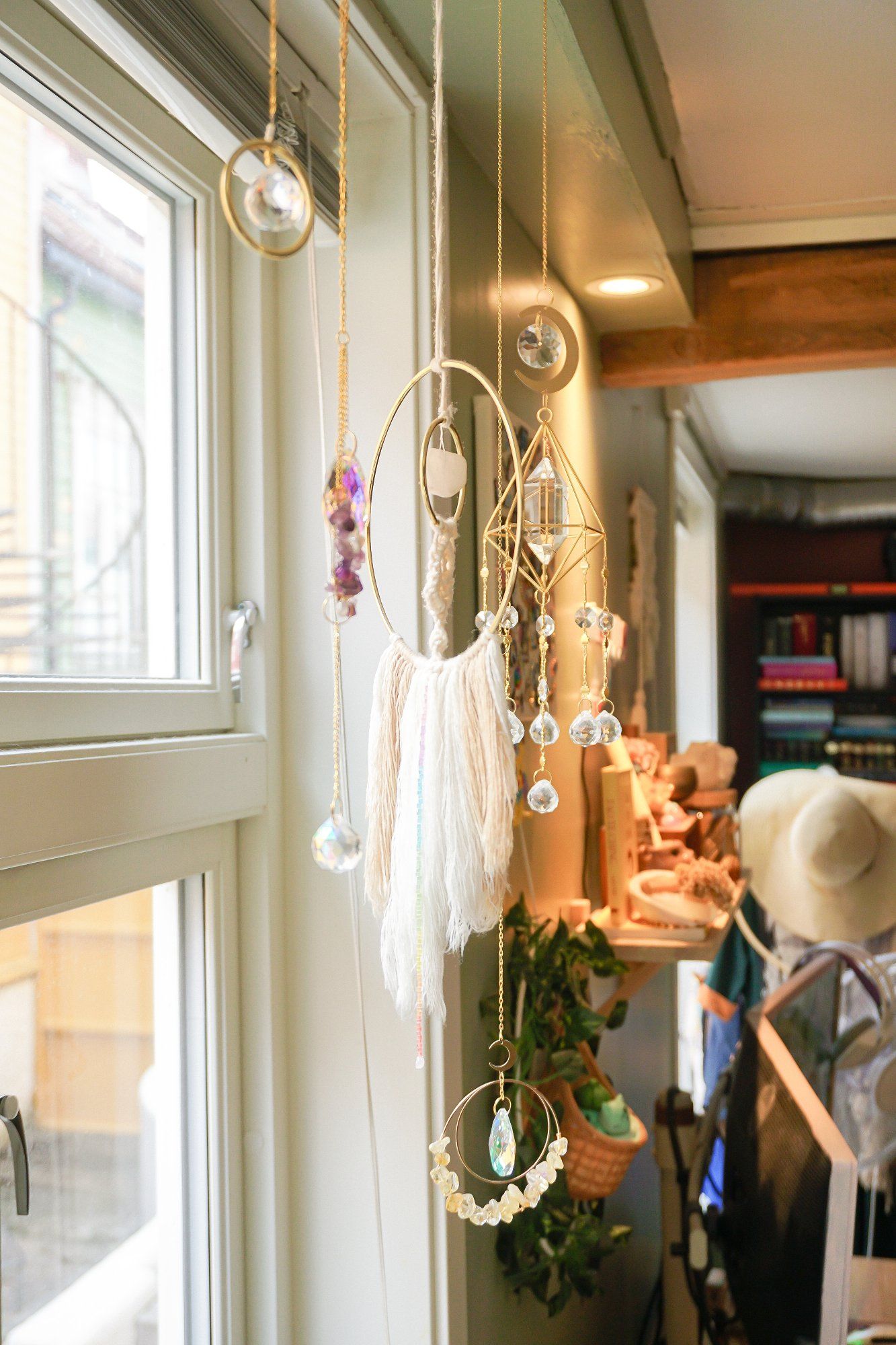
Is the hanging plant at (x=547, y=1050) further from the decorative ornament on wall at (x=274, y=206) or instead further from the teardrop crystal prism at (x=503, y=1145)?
the decorative ornament on wall at (x=274, y=206)

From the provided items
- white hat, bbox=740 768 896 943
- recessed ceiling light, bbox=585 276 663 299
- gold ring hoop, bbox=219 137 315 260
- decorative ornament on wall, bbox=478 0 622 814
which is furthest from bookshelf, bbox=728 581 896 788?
gold ring hoop, bbox=219 137 315 260

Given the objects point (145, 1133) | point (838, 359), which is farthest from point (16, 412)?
point (838, 359)

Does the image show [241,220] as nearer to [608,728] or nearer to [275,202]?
[275,202]

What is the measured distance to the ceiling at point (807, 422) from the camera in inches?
149

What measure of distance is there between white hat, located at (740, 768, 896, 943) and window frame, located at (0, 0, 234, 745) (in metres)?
2.25

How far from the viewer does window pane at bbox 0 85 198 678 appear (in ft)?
2.77

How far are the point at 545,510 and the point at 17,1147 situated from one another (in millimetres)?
593

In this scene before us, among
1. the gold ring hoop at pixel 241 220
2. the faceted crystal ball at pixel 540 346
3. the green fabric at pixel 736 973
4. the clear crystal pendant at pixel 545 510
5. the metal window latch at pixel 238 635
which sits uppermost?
the faceted crystal ball at pixel 540 346

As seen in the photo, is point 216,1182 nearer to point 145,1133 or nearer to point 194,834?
point 145,1133

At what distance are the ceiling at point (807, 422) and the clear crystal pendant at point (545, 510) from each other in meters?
2.88

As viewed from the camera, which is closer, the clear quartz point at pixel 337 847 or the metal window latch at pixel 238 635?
the clear quartz point at pixel 337 847

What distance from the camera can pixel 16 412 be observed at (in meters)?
0.85

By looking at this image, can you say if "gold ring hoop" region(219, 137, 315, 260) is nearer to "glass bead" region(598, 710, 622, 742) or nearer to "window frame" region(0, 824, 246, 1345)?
"glass bead" region(598, 710, 622, 742)

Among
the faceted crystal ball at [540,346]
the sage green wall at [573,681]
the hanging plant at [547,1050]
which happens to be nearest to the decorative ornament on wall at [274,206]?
the faceted crystal ball at [540,346]
